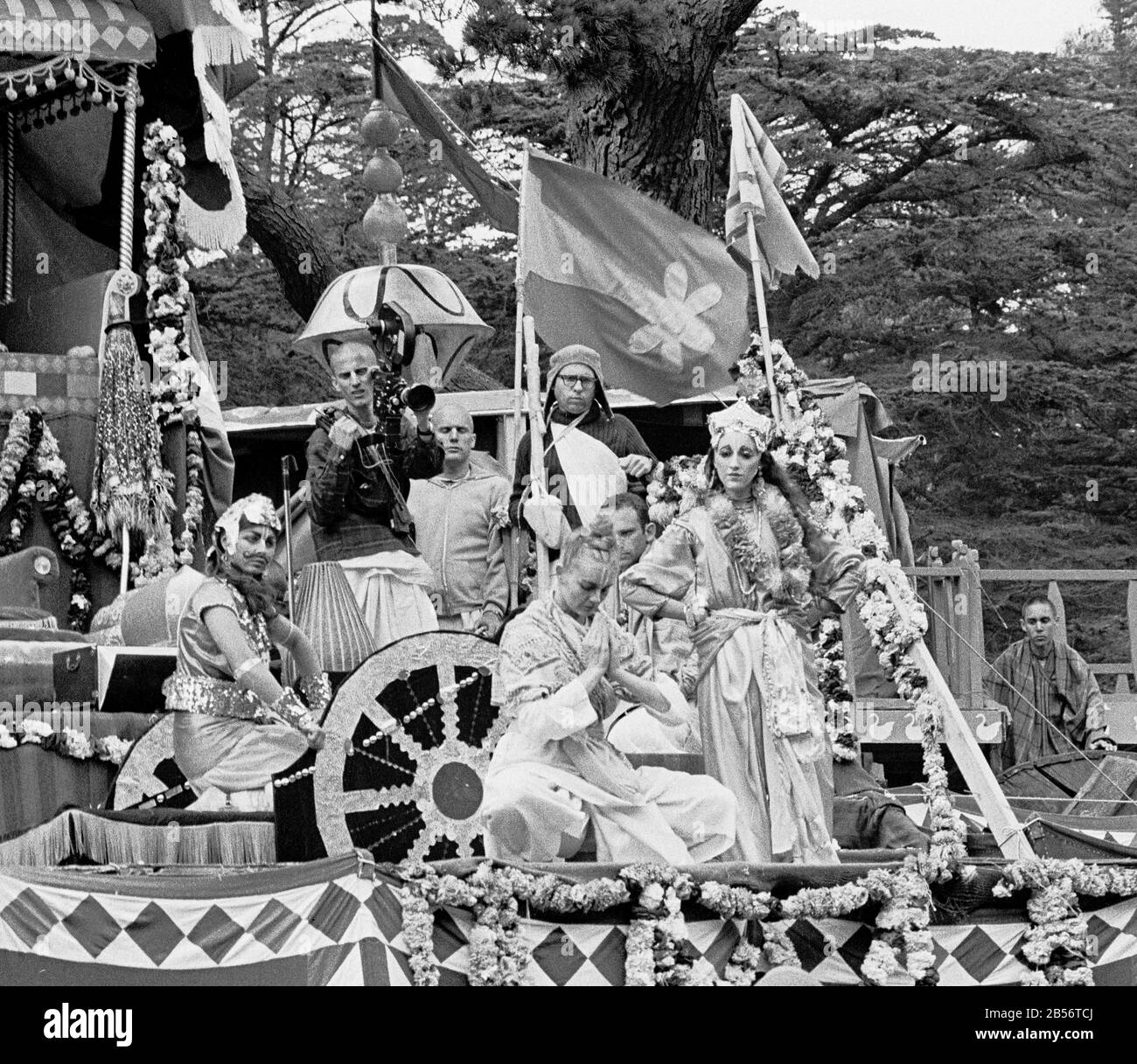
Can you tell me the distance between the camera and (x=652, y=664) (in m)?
9.41

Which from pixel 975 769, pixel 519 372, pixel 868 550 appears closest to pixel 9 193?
pixel 519 372

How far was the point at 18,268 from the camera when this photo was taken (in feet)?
43.3

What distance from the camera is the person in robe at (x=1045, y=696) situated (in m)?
14.2

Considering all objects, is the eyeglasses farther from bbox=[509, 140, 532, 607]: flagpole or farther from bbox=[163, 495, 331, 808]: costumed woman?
bbox=[163, 495, 331, 808]: costumed woman

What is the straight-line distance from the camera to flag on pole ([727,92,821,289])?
11.2 meters

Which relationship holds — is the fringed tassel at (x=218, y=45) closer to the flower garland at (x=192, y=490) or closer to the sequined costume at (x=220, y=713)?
the flower garland at (x=192, y=490)

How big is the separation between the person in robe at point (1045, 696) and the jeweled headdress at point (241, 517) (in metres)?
6.43

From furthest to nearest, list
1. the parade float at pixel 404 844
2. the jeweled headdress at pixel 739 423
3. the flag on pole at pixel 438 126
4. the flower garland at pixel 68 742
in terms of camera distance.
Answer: the flag on pole at pixel 438 126 → the flower garland at pixel 68 742 → the jeweled headdress at pixel 739 423 → the parade float at pixel 404 844

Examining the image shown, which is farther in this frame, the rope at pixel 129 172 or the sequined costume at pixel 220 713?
the rope at pixel 129 172

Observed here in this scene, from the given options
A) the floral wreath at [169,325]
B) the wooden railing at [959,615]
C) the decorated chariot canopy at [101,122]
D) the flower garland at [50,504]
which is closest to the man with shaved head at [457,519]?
the floral wreath at [169,325]

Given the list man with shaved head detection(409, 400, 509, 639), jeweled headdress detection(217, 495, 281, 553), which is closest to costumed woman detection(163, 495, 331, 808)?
jeweled headdress detection(217, 495, 281, 553)

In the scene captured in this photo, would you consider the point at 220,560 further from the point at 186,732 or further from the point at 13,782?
the point at 13,782

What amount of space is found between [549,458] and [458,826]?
2.73 metres
